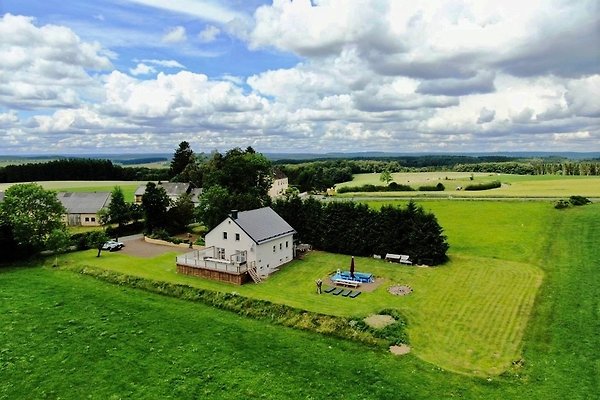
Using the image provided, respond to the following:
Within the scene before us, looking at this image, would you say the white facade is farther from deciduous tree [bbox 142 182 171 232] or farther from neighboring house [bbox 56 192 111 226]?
neighboring house [bbox 56 192 111 226]

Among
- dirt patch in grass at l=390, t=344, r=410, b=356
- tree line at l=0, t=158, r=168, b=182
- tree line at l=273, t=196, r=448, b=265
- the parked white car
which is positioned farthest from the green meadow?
tree line at l=0, t=158, r=168, b=182

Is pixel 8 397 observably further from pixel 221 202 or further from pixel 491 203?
pixel 491 203

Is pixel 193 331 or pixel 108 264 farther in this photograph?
pixel 108 264

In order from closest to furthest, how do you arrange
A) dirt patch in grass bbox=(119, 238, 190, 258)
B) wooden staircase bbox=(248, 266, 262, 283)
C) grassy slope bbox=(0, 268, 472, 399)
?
grassy slope bbox=(0, 268, 472, 399) → wooden staircase bbox=(248, 266, 262, 283) → dirt patch in grass bbox=(119, 238, 190, 258)

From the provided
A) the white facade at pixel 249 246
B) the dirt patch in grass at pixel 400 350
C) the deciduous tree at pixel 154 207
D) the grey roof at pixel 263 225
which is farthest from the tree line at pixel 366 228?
the deciduous tree at pixel 154 207

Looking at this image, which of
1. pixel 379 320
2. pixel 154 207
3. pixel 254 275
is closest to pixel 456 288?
pixel 379 320

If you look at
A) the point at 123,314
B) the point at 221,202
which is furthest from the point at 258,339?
the point at 221,202
